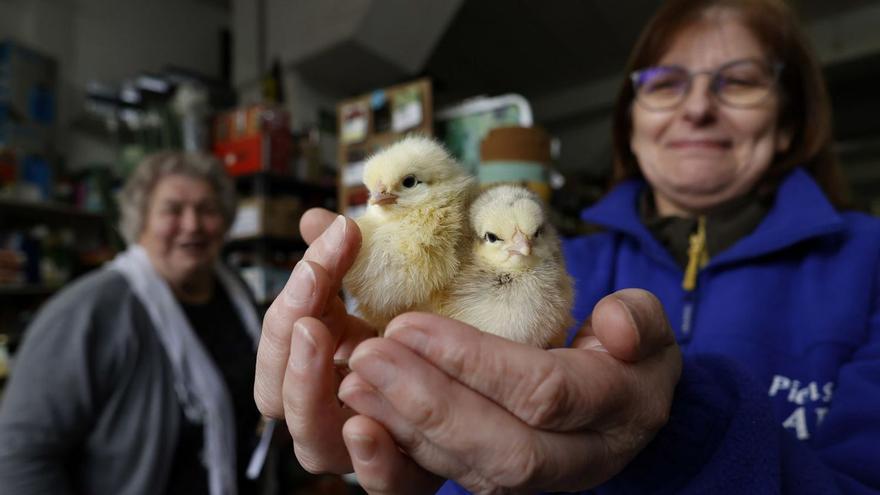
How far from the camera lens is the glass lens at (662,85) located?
3.48 ft

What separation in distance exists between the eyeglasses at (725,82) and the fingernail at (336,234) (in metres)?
0.87

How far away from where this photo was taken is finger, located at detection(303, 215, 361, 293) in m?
0.47

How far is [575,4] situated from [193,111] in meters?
2.77

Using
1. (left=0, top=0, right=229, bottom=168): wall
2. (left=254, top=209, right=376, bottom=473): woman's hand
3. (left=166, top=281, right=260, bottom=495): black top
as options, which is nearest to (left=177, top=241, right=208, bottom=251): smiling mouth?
(left=166, top=281, right=260, bottom=495): black top

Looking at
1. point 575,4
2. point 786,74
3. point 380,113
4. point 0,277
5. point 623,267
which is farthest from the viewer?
point 0,277

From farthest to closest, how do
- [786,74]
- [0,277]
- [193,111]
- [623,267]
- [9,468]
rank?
[193,111] < [0,277] < [9,468] < [786,74] < [623,267]

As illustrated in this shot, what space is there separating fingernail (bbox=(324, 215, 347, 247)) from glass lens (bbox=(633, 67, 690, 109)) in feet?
→ 2.87

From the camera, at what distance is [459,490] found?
55 cm

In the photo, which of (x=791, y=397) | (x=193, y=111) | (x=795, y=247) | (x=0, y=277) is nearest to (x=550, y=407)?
(x=791, y=397)

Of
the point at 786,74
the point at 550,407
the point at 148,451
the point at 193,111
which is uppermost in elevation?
the point at 193,111

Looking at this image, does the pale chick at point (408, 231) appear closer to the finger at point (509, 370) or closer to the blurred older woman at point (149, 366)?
the finger at point (509, 370)

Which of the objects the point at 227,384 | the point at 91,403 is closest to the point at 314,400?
the point at 91,403

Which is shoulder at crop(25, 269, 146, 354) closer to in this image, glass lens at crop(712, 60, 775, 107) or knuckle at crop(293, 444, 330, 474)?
knuckle at crop(293, 444, 330, 474)

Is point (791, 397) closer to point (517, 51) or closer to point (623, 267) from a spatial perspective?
point (623, 267)
